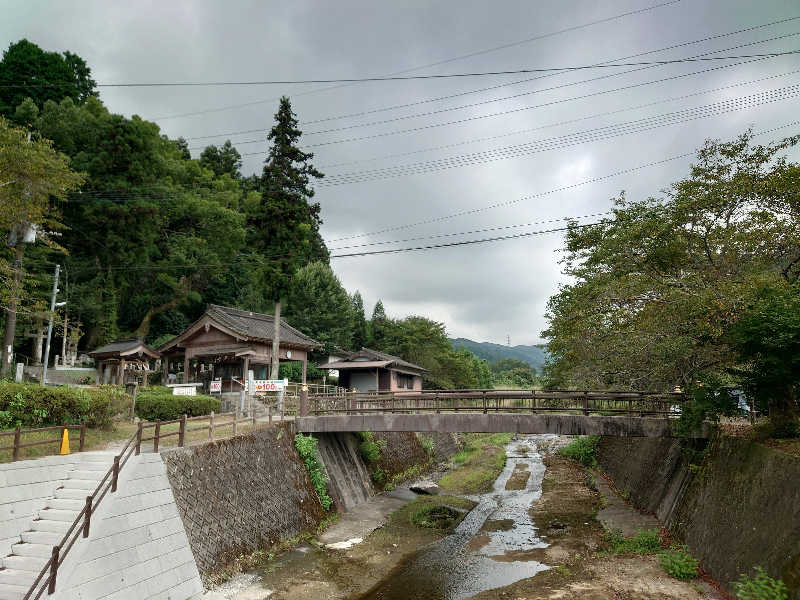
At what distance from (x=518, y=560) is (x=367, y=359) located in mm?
25898

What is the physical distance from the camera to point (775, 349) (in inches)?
467

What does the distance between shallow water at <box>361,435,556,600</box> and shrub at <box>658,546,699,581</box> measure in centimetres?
325

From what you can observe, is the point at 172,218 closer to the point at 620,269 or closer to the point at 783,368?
the point at 620,269

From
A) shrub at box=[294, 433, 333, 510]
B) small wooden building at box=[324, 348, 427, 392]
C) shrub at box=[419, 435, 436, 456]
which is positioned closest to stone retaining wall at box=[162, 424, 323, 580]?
shrub at box=[294, 433, 333, 510]

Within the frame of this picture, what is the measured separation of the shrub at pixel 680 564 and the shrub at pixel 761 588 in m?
2.15

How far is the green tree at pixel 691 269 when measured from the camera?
44.6 feet

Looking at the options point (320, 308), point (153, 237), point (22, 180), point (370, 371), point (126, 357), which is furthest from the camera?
point (320, 308)

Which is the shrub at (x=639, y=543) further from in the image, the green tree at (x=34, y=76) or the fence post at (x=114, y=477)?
the green tree at (x=34, y=76)

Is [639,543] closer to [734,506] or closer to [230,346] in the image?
[734,506]

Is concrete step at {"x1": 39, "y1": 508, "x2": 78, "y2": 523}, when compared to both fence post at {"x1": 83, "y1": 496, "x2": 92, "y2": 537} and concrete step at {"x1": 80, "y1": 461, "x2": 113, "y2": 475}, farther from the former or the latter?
concrete step at {"x1": 80, "y1": 461, "x2": 113, "y2": 475}

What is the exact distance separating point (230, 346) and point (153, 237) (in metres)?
18.9

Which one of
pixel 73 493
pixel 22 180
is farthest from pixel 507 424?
pixel 22 180

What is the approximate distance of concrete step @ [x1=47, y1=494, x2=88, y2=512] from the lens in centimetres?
1120

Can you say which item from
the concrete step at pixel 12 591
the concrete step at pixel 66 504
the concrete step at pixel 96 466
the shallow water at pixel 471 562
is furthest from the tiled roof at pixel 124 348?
the concrete step at pixel 12 591
